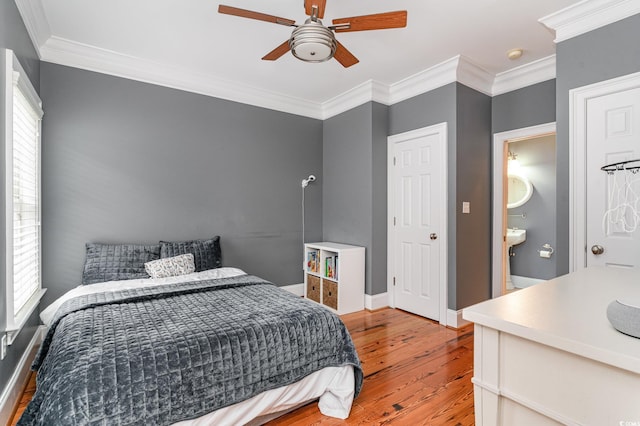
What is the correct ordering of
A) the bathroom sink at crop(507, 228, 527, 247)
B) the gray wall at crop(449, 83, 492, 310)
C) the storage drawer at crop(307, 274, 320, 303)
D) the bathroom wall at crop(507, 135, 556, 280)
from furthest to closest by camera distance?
the bathroom wall at crop(507, 135, 556, 280) < the bathroom sink at crop(507, 228, 527, 247) < the storage drawer at crop(307, 274, 320, 303) < the gray wall at crop(449, 83, 492, 310)

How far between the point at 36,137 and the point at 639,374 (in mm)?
3746

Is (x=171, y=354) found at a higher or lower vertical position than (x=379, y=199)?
lower

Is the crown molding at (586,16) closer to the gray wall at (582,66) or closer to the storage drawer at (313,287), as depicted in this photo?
the gray wall at (582,66)

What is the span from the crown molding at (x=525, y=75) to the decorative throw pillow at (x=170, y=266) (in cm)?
381

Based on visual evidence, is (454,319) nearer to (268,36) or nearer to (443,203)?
(443,203)

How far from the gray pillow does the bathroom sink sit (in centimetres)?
453

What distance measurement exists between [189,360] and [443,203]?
285 centimetres

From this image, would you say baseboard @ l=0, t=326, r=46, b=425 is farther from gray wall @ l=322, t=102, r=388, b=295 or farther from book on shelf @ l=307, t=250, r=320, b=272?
gray wall @ l=322, t=102, r=388, b=295

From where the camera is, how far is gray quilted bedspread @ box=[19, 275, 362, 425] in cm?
137

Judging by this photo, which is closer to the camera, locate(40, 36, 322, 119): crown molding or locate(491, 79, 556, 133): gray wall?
locate(40, 36, 322, 119): crown molding

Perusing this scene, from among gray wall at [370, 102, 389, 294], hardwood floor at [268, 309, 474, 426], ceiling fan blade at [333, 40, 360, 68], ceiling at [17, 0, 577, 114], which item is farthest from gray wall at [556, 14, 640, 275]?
gray wall at [370, 102, 389, 294]

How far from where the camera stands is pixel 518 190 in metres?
5.12

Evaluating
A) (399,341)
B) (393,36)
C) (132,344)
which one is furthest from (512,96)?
(132,344)

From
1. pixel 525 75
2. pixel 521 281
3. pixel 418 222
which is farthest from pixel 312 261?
pixel 521 281
